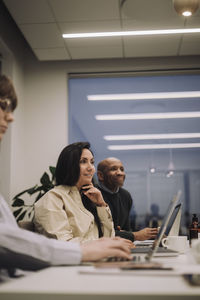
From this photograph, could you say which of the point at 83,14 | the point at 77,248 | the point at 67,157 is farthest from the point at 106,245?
the point at 83,14

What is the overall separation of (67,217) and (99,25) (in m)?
2.56

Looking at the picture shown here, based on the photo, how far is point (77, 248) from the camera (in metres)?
1.19

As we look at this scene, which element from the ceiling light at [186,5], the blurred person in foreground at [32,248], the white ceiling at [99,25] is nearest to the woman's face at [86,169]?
the blurred person in foreground at [32,248]

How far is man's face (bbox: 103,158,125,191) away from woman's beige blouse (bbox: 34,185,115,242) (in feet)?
3.81

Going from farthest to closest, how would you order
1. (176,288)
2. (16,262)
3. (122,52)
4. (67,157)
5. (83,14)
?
(122,52) → (83,14) → (67,157) → (16,262) → (176,288)

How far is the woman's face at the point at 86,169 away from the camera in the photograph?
2295 mm

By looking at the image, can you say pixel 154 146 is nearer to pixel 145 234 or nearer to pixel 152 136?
pixel 152 136

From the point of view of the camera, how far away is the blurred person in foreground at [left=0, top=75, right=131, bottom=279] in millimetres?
1060

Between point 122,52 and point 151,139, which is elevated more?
point 122,52

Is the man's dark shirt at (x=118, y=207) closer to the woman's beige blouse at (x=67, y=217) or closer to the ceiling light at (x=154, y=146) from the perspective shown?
the woman's beige blouse at (x=67, y=217)

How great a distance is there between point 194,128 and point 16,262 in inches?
163

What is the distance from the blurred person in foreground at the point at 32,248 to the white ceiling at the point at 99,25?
2.48 meters

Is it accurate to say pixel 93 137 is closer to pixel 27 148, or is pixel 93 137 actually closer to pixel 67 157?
pixel 27 148

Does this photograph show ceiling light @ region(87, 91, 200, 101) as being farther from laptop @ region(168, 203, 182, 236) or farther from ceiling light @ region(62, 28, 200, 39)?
laptop @ region(168, 203, 182, 236)
